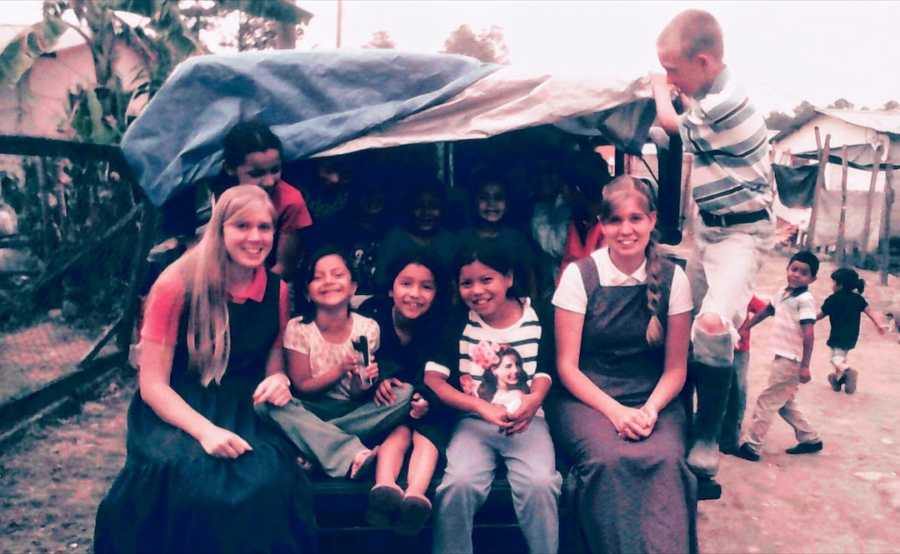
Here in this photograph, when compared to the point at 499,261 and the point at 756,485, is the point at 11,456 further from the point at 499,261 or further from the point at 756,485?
the point at 756,485

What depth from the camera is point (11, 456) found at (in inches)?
193

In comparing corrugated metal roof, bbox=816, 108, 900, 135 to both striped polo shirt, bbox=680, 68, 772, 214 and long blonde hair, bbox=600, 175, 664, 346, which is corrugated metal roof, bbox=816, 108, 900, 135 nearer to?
striped polo shirt, bbox=680, 68, 772, 214

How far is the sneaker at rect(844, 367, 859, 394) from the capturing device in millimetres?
6746

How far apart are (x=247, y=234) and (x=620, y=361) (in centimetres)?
156

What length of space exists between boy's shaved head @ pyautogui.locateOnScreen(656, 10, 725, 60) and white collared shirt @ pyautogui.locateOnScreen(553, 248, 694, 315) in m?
0.89

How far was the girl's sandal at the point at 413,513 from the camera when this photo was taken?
8.95ft

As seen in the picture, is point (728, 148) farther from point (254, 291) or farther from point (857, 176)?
point (857, 176)

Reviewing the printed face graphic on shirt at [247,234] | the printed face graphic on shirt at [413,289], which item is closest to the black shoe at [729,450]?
the printed face graphic on shirt at [413,289]

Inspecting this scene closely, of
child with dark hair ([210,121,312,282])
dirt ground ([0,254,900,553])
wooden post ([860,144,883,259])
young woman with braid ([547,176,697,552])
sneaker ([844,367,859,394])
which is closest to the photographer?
young woman with braid ([547,176,697,552])

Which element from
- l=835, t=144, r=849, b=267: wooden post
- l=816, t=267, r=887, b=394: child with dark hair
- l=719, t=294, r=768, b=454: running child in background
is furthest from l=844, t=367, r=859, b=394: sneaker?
l=835, t=144, r=849, b=267: wooden post

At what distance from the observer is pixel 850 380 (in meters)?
6.77

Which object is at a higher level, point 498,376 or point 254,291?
point 254,291

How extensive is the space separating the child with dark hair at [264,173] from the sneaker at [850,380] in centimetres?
514

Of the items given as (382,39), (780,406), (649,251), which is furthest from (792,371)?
(382,39)
